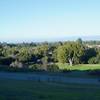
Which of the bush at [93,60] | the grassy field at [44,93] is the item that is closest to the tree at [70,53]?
the bush at [93,60]

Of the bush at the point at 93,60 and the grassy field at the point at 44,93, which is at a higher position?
the grassy field at the point at 44,93

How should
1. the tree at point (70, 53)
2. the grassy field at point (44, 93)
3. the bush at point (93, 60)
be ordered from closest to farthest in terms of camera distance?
the grassy field at point (44, 93) → the tree at point (70, 53) → the bush at point (93, 60)

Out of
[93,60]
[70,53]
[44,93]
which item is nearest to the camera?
[44,93]

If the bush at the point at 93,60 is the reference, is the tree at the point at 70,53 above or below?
above

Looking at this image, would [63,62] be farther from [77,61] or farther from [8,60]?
[8,60]

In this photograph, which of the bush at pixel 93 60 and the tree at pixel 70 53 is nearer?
the tree at pixel 70 53

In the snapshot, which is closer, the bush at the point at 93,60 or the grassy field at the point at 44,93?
the grassy field at the point at 44,93

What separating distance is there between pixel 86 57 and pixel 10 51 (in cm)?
2372

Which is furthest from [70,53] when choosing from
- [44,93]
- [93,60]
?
[44,93]

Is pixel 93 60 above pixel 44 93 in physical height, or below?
below

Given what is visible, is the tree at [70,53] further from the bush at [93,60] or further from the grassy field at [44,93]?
the grassy field at [44,93]

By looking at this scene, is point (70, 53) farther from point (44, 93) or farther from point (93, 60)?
point (44, 93)

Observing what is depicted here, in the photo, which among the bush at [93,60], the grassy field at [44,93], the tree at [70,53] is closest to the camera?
the grassy field at [44,93]

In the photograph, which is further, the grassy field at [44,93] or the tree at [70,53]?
the tree at [70,53]
